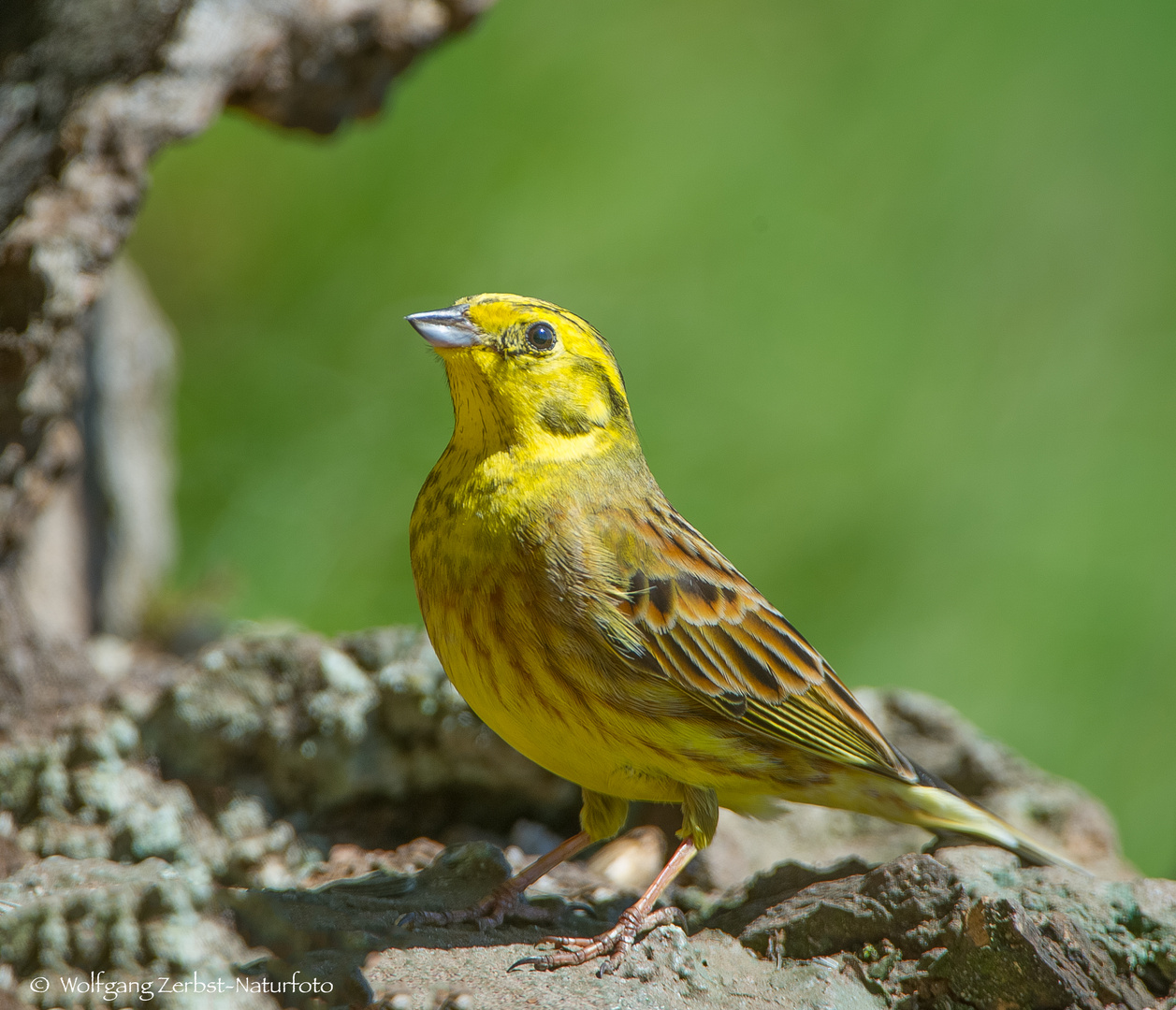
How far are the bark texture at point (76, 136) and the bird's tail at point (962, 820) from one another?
2.96 meters

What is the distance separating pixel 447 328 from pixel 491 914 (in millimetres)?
1637

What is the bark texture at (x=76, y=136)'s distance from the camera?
356cm

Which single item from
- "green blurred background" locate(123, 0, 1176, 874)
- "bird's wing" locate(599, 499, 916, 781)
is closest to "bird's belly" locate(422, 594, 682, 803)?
"bird's wing" locate(599, 499, 916, 781)

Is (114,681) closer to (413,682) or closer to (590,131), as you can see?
(413,682)

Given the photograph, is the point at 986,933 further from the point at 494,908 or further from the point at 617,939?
the point at 494,908

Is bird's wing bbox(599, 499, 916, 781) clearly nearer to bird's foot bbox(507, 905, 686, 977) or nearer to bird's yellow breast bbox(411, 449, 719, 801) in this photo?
bird's yellow breast bbox(411, 449, 719, 801)

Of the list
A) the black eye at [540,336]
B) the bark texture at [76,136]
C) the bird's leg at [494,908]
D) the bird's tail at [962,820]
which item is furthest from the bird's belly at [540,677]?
the bark texture at [76,136]

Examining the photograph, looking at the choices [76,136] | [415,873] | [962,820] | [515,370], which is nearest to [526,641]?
[515,370]

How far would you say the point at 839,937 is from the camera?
304 cm

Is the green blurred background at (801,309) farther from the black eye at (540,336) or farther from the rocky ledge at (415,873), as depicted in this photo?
the black eye at (540,336)

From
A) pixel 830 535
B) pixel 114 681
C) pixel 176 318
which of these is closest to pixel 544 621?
pixel 114 681

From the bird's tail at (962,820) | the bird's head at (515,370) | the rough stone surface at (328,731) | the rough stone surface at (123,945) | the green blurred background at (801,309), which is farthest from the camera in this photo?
the green blurred background at (801,309)

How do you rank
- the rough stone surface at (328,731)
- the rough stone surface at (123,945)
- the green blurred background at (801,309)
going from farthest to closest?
the green blurred background at (801,309), the rough stone surface at (328,731), the rough stone surface at (123,945)

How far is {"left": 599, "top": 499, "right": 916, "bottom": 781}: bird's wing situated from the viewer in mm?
3188
